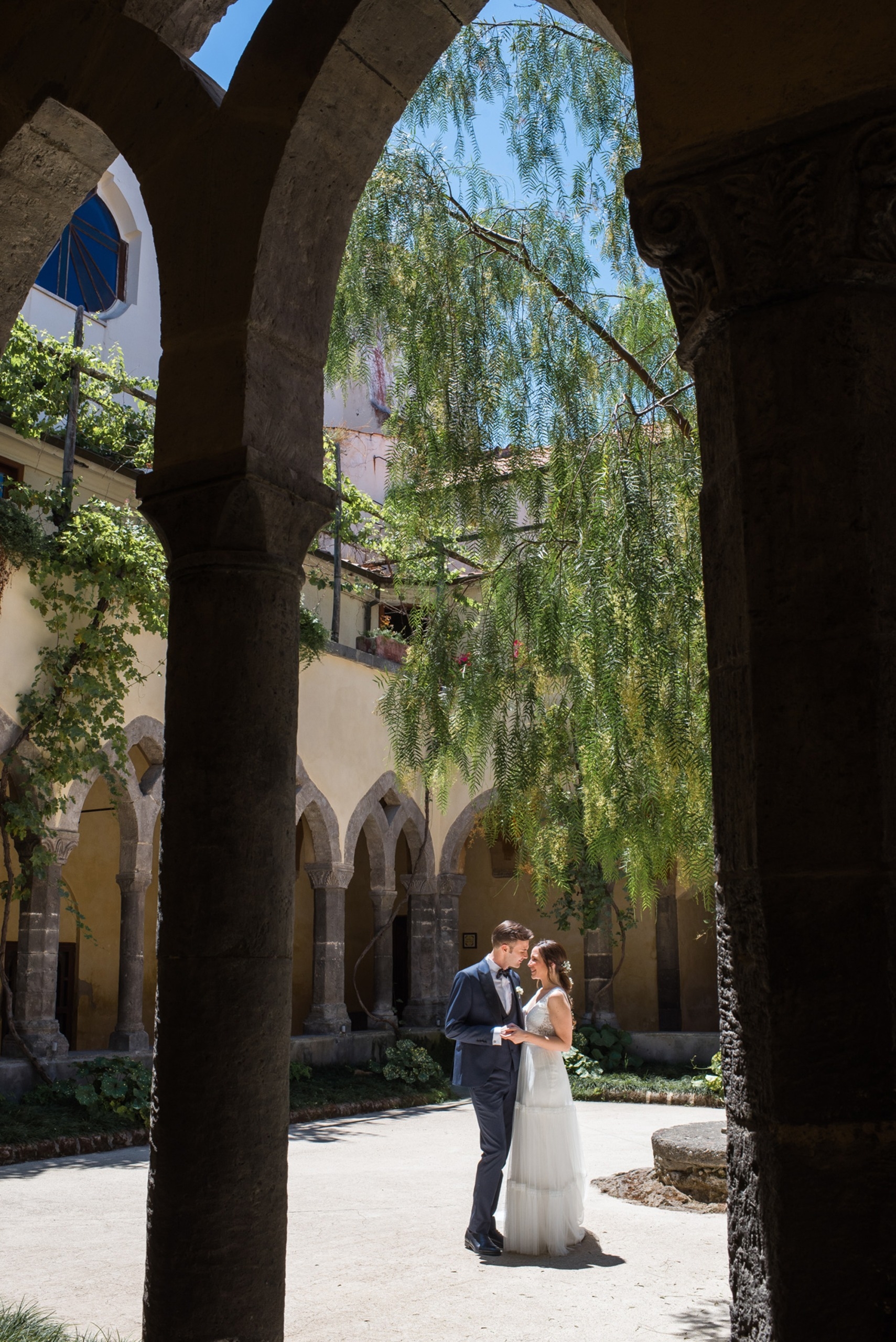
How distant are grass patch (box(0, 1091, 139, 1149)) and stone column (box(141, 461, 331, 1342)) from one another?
5.89 meters

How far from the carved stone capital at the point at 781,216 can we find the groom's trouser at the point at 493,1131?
4.07 meters

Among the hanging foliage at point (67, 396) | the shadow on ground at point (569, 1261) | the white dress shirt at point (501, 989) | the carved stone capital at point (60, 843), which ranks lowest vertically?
the shadow on ground at point (569, 1261)

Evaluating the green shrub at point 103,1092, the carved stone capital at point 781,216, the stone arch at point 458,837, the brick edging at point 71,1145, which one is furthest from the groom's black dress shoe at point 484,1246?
the stone arch at point 458,837

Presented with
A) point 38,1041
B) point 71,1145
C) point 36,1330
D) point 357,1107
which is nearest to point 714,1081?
point 357,1107

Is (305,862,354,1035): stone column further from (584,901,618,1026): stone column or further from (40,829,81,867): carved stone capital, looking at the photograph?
(40,829,81,867): carved stone capital

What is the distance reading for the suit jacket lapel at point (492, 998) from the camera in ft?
17.9

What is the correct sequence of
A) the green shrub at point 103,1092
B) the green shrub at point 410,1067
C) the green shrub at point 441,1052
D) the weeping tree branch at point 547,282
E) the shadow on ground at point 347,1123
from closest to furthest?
the weeping tree branch at point 547,282 → the green shrub at point 103,1092 → the shadow on ground at point 347,1123 → the green shrub at point 410,1067 → the green shrub at point 441,1052

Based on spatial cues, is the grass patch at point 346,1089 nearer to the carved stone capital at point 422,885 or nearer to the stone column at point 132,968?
the stone column at point 132,968

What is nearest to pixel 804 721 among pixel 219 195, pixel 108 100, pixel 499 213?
pixel 219 195

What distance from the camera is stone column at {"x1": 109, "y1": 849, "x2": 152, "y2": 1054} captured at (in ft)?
33.1

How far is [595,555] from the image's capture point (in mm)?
4629

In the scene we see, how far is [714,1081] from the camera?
8125mm

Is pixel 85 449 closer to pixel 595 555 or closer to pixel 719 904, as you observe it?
pixel 595 555

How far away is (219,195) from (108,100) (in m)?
0.59
